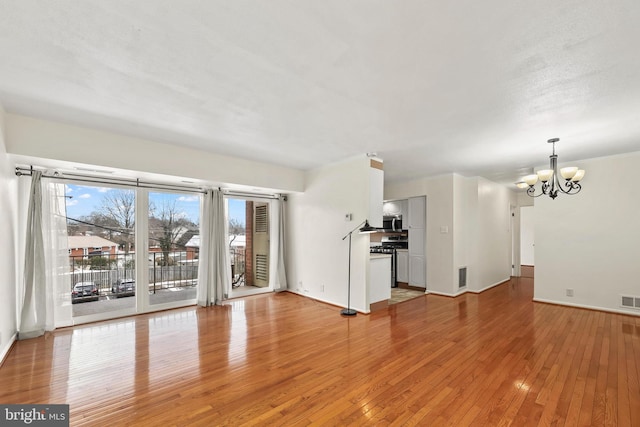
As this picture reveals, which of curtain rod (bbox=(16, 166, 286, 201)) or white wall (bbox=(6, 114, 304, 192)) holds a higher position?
white wall (bbox=(6, 114, 304, 192))

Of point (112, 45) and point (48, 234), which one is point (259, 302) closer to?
point (48, 234)

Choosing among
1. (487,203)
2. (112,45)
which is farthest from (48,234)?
(487,203)

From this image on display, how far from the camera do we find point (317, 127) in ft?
11.6

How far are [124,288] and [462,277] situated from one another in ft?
21.8

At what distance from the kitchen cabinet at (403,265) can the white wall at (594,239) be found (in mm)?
2583

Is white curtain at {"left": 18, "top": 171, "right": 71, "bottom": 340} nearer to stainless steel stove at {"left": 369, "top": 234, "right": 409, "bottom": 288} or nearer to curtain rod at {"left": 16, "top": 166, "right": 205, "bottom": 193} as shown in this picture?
curtain rod at {"left": 16, "top": 166, "right": 205, "bottom": 193}

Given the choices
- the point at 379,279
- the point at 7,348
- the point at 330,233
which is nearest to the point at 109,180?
the point at 7,348

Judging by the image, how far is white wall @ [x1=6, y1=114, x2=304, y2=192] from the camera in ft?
10.5

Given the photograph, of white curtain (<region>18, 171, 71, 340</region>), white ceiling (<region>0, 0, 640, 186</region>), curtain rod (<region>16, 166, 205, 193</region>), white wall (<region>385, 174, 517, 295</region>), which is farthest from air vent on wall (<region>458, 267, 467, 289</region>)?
white curtain (<region>18, 171, 71, 340</region>)

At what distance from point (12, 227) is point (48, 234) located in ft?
1.38

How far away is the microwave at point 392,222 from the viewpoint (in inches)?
294

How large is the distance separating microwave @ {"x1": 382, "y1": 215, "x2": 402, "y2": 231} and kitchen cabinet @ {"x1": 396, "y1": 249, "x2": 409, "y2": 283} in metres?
0.63

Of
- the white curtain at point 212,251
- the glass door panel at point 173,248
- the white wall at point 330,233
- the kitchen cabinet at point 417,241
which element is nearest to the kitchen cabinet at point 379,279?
the white wall at point 330,233

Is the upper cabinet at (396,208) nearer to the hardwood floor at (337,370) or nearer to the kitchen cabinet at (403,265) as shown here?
the kitchen cabinet at (403,265)
